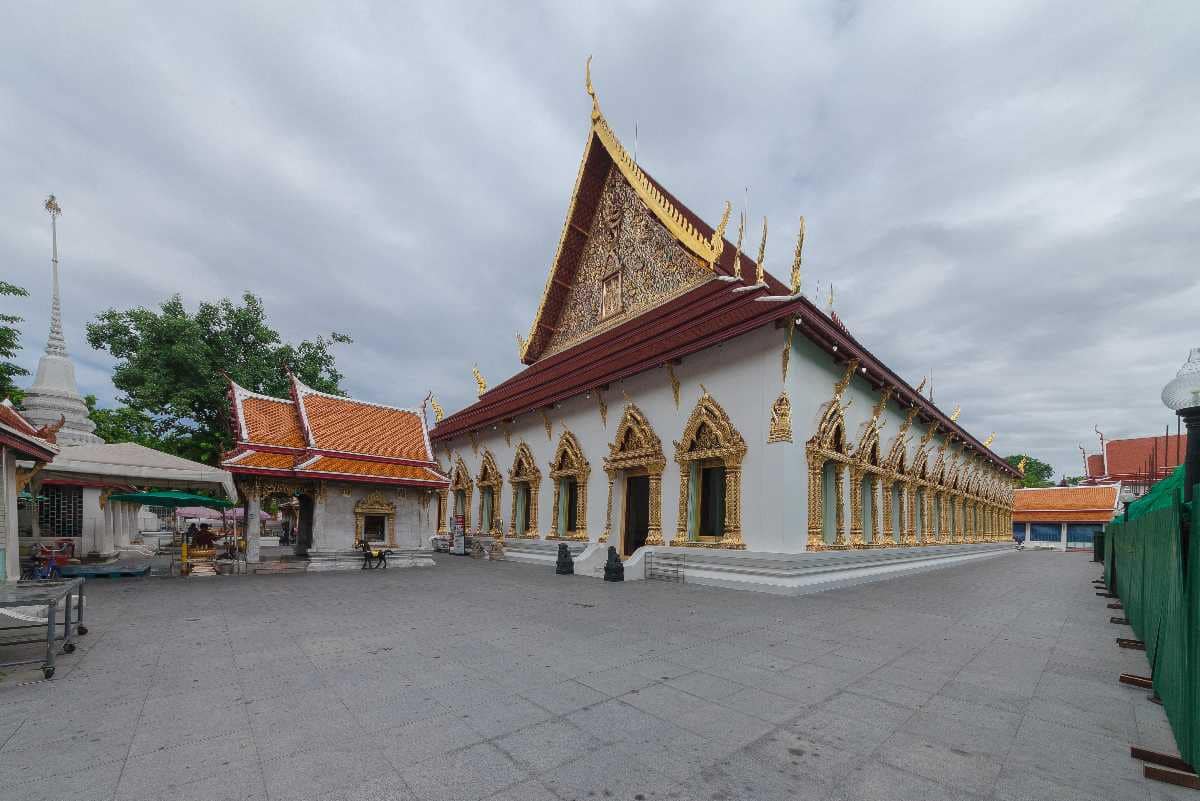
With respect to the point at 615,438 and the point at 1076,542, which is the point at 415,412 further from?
the point at 1076,542

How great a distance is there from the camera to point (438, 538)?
1967 cm

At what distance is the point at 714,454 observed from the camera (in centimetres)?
1048

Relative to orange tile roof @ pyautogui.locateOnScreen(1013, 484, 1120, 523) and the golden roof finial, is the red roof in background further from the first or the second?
orange tile roof @ pyautogui.locateOnScreen(1013, 484, 1120, 523)

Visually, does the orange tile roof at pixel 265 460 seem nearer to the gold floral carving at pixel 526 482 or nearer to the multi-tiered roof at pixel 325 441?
the multi-tiered roof at pixel 325 441

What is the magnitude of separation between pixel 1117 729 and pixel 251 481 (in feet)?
46.9

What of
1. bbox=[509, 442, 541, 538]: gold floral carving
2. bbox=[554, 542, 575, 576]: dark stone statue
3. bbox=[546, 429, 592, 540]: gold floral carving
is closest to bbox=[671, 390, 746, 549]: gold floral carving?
bbox=[554, 542, 575, 576]: dark stone statue

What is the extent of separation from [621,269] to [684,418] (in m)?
6.97

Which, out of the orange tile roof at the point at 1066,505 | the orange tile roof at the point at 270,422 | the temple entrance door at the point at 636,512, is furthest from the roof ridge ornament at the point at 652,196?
the orange tile roof at the point at 1066,505

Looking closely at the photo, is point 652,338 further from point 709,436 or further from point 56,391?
point 56,391

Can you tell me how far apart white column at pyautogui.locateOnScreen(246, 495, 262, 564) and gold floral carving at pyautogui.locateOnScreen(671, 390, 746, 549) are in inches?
383

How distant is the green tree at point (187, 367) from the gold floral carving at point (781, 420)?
20.7 metres

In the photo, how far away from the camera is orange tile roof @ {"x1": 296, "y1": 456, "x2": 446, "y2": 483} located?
12586 millimetres

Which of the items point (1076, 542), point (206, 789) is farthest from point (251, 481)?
point (1076, 542)

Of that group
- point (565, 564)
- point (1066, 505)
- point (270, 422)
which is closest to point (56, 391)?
point (270, 422)
